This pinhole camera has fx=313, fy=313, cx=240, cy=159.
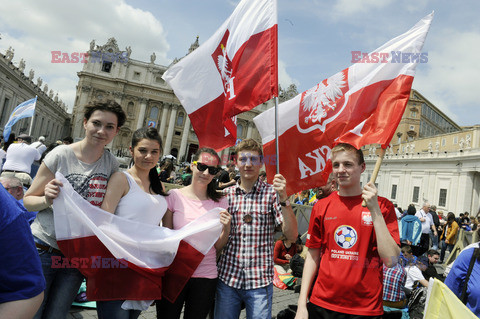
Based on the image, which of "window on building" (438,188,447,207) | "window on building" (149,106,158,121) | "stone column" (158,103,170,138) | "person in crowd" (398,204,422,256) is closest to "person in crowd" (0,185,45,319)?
"person in crowd" (398,204,422,256)

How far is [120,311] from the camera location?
2.19m

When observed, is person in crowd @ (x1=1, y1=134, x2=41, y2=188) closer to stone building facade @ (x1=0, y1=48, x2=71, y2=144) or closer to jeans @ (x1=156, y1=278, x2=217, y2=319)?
jeans @ (x1=156, y1=278, x2=217, y2=319)

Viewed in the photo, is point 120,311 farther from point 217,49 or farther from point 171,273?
point 217,49

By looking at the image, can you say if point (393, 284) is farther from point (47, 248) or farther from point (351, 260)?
point (47, 248)

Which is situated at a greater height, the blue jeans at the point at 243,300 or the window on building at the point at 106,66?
the window on building at the point at 106,66

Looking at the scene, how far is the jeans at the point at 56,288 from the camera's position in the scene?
215 centimetres

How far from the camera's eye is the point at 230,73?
3369 millimetres

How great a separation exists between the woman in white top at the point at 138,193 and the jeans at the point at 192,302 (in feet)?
0.71

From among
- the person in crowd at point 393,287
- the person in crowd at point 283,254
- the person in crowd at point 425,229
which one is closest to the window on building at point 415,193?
the person in crowd at point 425,229

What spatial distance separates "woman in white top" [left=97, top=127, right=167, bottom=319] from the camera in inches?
88.0

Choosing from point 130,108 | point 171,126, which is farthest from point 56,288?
point 130,108

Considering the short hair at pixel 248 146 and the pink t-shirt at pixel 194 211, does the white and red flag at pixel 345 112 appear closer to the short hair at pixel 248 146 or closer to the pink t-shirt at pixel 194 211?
the short hair at pixel 248 146

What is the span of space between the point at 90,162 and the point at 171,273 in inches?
42.1

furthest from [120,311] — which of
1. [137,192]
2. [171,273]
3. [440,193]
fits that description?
[440,193]
